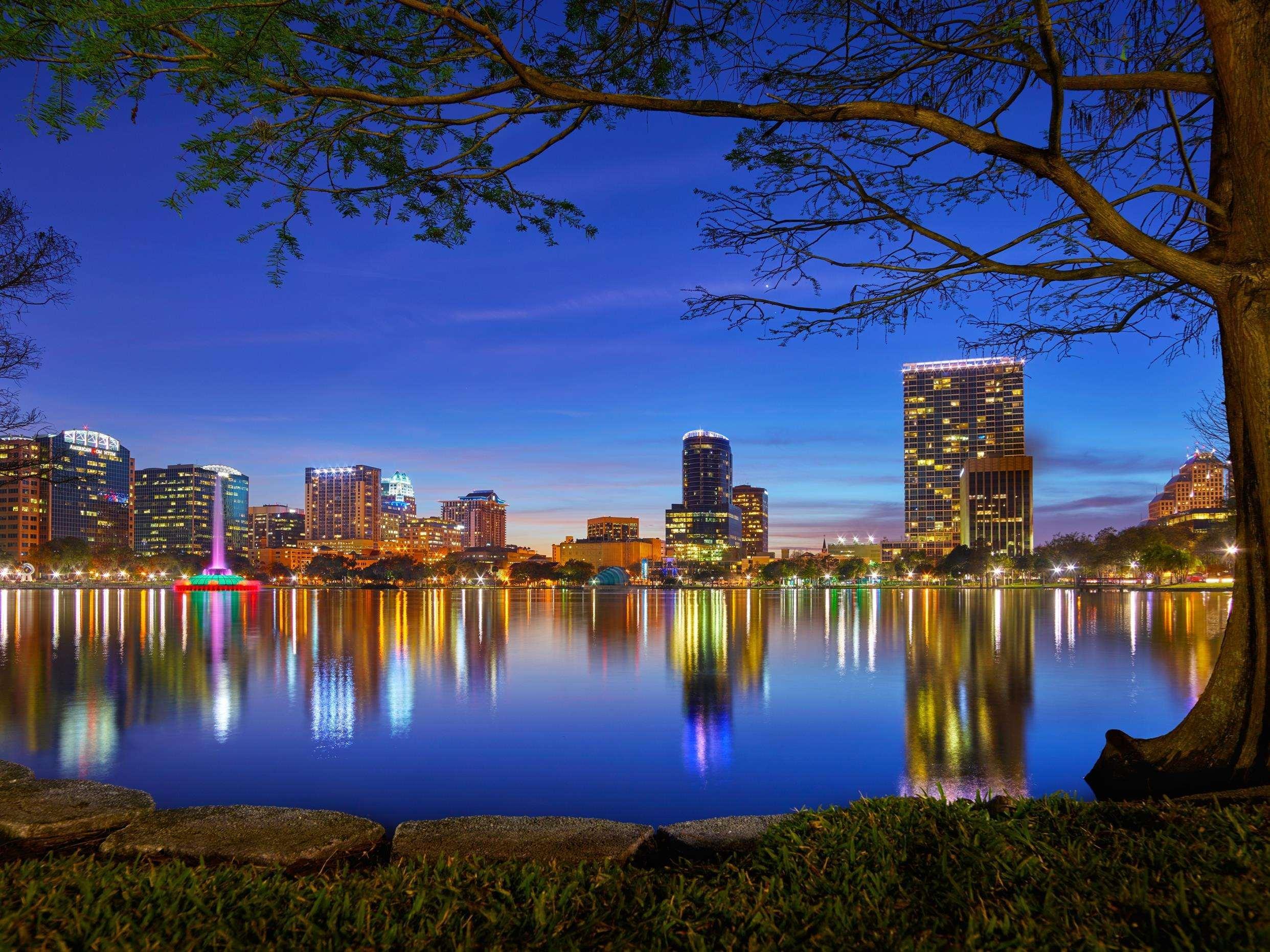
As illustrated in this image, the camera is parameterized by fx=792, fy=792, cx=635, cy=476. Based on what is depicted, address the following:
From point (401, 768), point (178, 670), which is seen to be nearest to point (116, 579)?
point (178, 670)

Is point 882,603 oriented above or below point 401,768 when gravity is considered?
below

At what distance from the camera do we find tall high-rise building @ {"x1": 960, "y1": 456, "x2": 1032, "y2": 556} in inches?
7367

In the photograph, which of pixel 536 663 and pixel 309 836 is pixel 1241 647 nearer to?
pixel 309 836

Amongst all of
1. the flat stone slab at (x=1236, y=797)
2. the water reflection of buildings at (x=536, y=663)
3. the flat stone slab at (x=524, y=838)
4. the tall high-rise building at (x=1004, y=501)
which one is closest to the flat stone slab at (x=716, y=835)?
the flat stone slab at (x=524, y=838)

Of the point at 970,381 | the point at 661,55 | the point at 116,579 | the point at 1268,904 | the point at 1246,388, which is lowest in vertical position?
the point at 116,579

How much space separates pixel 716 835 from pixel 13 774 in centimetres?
707

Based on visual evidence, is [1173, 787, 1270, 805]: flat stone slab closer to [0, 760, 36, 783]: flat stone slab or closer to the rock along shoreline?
the rock along shoreline

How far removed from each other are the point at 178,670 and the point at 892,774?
19.1 metres

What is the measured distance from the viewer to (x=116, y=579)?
630ft

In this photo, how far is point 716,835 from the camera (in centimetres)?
618

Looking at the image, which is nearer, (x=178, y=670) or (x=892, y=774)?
(x=892, y=774)

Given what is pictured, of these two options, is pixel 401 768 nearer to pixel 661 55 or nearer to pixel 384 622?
pixel 661 55

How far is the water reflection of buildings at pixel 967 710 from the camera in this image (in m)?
10.3

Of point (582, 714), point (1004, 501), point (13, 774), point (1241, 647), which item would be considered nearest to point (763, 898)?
point (1241, 647)
